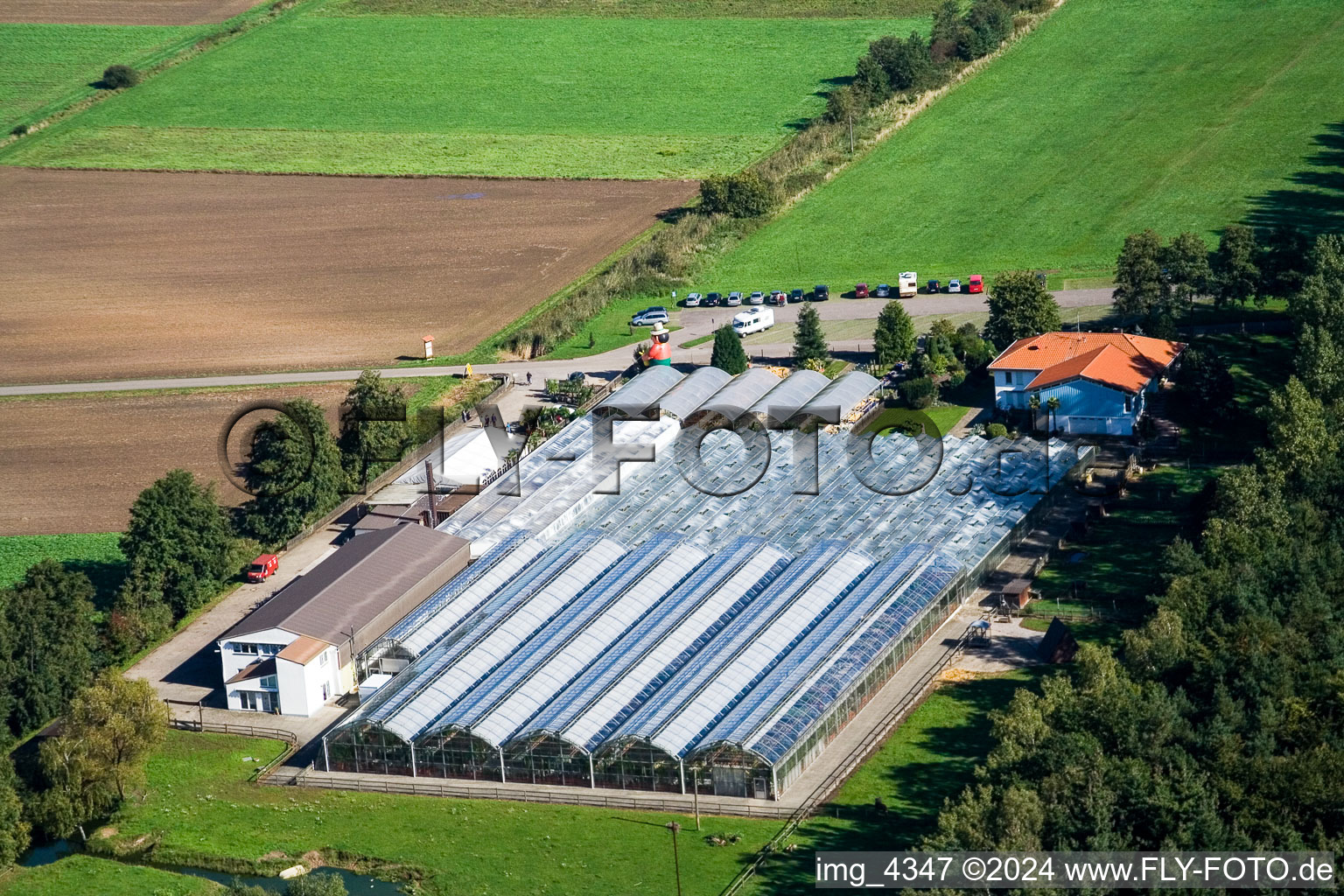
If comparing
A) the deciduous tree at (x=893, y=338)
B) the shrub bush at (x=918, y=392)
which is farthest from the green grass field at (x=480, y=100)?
the shrub bush at (x=918, y=392)

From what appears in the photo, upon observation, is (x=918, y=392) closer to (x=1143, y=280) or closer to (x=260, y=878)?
(x=1143, y=280)

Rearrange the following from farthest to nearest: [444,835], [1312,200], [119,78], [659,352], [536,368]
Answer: [119,78] → [1312,200] → [536,368] → [659,352] → [444,835]

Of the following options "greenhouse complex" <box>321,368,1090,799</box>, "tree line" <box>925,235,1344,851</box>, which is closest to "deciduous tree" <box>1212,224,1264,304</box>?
"greenhouse complex" <box>321,368,1090,799</box>

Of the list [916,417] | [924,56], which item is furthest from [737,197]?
[916,417]

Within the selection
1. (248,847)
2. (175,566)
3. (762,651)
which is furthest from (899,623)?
(175,566)

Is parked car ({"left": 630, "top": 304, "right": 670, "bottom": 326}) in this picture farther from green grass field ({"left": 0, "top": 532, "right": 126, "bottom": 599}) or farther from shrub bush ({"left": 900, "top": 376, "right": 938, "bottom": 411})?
green grass field ({"left": 0, "top": 532, "right": 126, "bottom": 599})

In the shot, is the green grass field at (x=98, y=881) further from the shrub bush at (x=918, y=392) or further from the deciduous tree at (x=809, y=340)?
the deciduous tree at (x=809, y=340)
